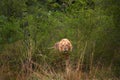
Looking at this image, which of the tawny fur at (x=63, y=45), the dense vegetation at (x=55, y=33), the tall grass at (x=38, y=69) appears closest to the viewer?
the tall grass at (x=38, y=69)

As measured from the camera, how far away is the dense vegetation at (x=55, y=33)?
37.6 feet

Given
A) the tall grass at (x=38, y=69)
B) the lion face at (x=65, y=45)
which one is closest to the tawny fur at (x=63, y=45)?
the lion face at (x=65, y=45)

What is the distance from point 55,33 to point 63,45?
113 centimetres

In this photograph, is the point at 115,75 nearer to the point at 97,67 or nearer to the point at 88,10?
the point at 97,67

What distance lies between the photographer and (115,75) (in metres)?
11.4

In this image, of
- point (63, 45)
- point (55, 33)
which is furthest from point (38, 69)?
point (55, 33)

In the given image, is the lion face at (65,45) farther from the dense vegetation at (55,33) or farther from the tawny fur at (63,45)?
the dense vegetation at (55,33)

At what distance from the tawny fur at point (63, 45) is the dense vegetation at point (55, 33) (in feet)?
0.57

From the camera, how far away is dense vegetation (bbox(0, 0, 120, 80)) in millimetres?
11461

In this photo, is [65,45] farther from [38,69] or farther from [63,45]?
[38,69]

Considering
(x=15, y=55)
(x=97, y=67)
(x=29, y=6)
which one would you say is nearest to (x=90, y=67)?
(x=97, y=67)

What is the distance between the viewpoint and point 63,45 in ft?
39.8

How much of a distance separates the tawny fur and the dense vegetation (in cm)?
17

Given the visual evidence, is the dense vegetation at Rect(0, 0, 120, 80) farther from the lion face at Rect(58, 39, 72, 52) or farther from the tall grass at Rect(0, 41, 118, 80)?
the lion face at Rect(58, 39, 72, 52)
